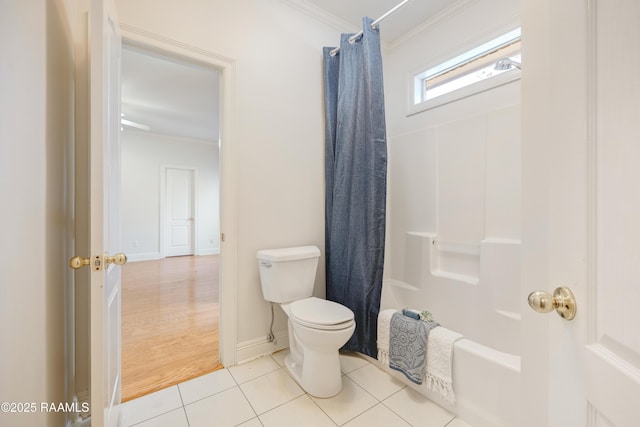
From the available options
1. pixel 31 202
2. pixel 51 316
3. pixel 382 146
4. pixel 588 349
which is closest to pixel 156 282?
pixel 51 316

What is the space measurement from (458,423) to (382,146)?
5.17ft

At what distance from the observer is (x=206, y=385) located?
154 centimetres

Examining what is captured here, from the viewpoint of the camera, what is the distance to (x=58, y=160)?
3.35 ft

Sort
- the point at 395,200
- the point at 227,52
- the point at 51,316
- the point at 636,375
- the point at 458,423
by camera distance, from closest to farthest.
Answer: the point at 636,375
the point at 51,316
the point at 458,423
the point at 227,52
the point at 395,200

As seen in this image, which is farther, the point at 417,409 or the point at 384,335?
the point at 384,335

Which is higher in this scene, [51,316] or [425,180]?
[425,180]

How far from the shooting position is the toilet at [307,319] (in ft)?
4.63

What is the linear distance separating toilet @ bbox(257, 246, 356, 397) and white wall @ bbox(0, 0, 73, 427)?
39.2 inches

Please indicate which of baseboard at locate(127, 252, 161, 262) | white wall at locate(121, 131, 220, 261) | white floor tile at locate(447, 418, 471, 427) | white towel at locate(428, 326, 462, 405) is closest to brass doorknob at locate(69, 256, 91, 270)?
white towel at locate(428, 326, 462, 405)

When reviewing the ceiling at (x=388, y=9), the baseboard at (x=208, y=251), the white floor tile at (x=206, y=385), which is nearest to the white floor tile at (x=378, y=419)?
the white floor tile at (x=206, y=385)

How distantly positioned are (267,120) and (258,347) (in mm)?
1625

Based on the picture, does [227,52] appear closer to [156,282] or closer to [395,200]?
[395,200]

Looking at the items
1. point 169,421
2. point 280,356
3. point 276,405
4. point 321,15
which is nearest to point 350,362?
point 280,356

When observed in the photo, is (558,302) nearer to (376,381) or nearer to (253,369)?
(376,381)
